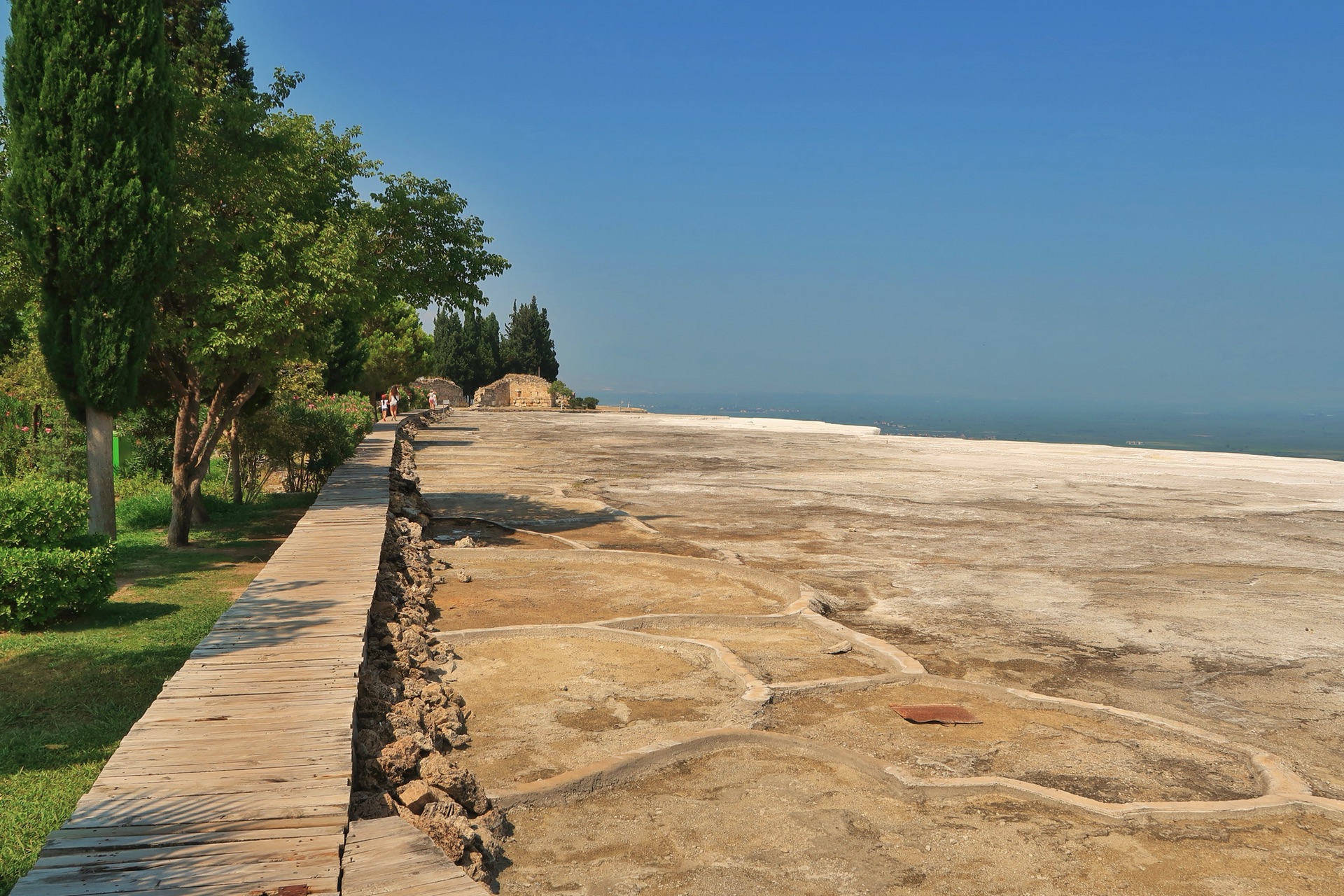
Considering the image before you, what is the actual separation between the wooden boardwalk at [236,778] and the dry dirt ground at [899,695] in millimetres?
1075

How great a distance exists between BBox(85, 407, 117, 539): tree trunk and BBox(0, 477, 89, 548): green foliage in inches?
53.2

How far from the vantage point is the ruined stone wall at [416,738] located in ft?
14.3

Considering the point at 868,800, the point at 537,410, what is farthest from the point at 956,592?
the point at 537,410

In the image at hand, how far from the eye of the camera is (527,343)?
79875mm

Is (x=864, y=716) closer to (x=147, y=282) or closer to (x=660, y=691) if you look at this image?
(x=660, y=691)

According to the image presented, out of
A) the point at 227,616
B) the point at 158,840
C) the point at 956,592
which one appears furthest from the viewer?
the point at 956,592

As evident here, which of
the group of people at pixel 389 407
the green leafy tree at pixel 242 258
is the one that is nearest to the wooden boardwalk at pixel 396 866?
the green leafy tree at pixel 242 258

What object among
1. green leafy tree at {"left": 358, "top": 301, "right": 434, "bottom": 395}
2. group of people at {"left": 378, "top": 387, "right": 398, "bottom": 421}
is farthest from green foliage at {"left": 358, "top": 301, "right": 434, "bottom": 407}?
group of people at {"left": 378, "top": 387, "right": 398, "bottom": 421}

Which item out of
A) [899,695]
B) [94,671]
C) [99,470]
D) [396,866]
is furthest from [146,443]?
[396,866]

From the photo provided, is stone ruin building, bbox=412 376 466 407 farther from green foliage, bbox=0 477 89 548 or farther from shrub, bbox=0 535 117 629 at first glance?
shrub, bbox=0 535 117 629

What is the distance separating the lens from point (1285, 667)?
8.07 meters

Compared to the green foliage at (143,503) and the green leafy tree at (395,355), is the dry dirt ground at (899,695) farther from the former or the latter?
the green leafy tree at (395,355)

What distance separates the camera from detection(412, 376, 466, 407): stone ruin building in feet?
197

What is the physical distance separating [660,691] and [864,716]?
1463 mm
